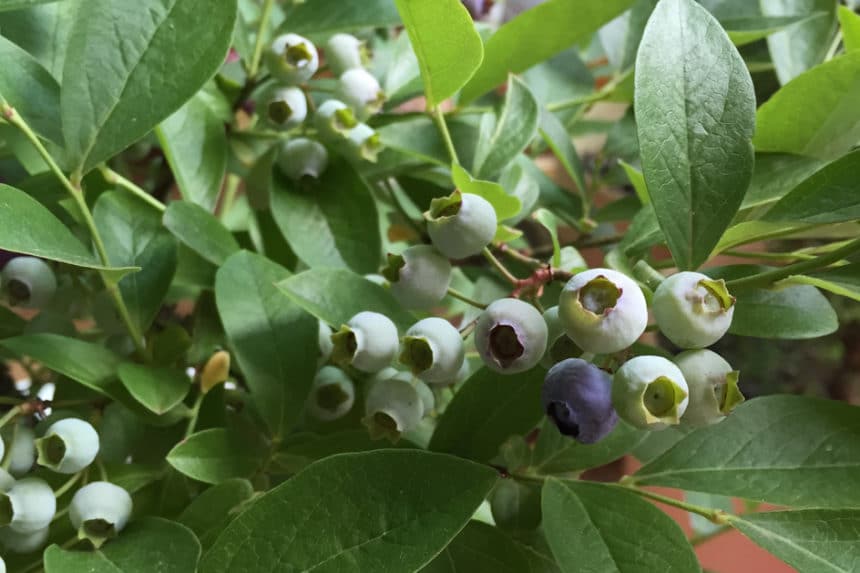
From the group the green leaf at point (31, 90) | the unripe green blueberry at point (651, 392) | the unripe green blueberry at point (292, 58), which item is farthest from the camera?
the unripe green blueberry at point (292, 58)

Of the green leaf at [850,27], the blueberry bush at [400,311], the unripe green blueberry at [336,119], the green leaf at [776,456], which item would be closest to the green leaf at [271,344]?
the blueberry bush at [400,311]

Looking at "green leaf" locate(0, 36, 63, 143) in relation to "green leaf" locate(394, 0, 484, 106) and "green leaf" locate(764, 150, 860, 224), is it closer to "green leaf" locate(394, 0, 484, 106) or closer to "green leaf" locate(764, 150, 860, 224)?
"green leaf" locate(394, 0, 484, 106)

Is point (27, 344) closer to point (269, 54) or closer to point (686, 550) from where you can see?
point (269, 54)

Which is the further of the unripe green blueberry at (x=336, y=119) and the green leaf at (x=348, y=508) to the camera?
the unripe green blueberry at (x=336, y=119)

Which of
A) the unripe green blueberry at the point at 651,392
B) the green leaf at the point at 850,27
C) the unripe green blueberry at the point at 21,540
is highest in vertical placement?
the green leaf at the point at 850,27

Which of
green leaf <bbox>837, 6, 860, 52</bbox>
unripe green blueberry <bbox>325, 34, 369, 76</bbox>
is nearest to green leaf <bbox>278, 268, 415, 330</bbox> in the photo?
unripe green blueberry <bbox>325, 34, 369, 76</bbox>

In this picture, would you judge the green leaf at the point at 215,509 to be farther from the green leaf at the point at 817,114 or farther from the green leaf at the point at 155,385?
the green leaf at the point at 817,114
